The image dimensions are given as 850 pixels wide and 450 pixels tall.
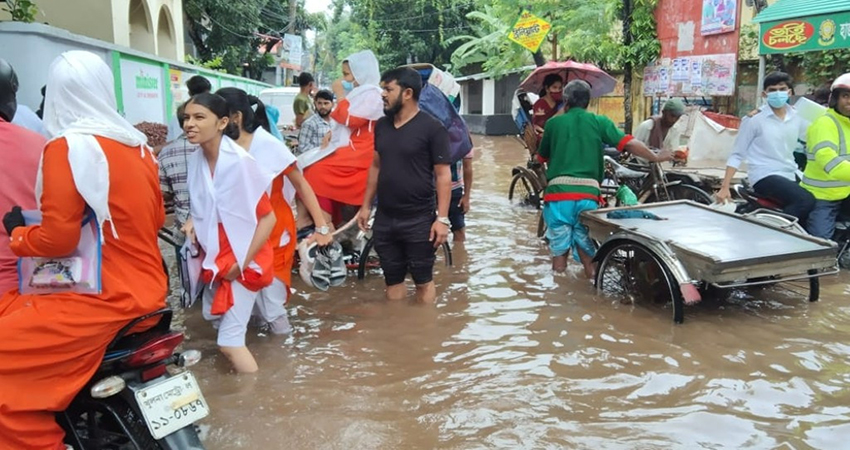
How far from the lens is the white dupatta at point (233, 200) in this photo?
11.5 ft

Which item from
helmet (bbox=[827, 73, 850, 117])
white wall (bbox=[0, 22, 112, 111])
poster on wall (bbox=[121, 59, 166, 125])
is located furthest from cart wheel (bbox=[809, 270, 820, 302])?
poster on wall (bbox=[121, 59, 166, 125])

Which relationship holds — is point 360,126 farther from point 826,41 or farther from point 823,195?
point 826,41

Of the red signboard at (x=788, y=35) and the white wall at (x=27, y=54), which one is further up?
the red signboard at (x=788, y=35)

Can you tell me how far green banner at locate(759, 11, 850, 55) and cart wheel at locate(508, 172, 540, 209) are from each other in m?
3.71

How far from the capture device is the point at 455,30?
32.2 metres

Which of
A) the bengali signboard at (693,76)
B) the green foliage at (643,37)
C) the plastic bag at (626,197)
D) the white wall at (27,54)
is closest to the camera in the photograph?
the plastic bag at (626,197)

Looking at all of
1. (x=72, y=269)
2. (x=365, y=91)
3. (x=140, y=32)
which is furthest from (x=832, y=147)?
(x=140, y=32)

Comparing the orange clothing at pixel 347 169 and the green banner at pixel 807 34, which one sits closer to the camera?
the orange clothing at pixel 347 169

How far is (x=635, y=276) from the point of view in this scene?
5262mm

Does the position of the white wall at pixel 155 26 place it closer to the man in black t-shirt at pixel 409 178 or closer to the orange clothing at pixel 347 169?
the orange clothing at pixel 347 169

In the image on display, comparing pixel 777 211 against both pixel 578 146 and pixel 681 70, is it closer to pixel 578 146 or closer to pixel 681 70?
pixel 578 146

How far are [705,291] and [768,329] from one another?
0.74m

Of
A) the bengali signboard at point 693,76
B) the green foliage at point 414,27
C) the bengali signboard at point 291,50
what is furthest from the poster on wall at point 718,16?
the bengali signboard at point 291,50

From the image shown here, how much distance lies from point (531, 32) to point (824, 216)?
35.6 feet
